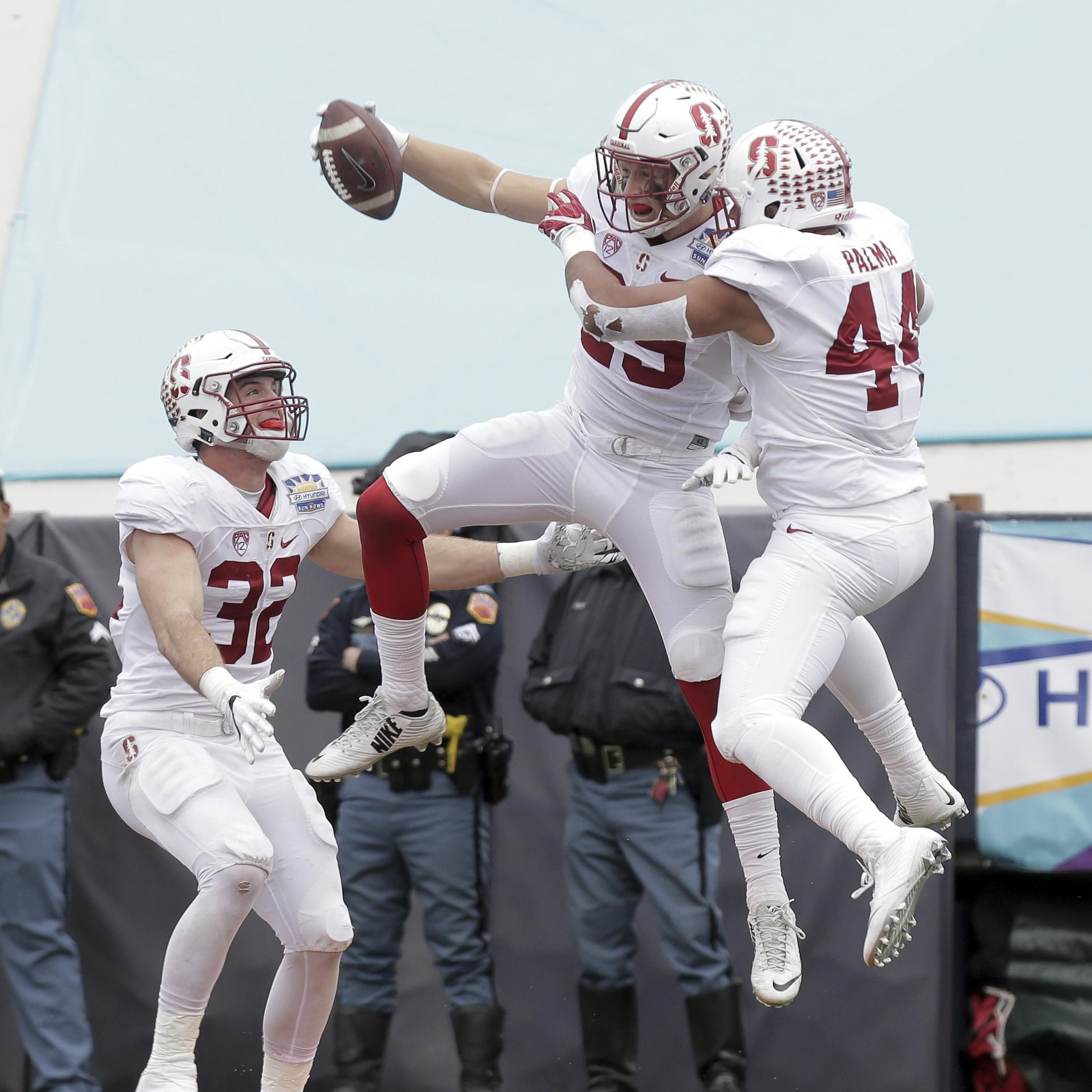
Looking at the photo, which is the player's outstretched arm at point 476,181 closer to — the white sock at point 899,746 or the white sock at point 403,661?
the white sock at point 403,661

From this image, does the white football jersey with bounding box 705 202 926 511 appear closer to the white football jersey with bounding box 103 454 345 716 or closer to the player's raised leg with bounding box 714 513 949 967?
the player's raised leg with bounding box 714 513 949 967

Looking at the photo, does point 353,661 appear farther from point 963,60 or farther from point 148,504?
point 963,60

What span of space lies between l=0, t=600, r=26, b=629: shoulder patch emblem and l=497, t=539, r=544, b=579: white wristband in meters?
1.91

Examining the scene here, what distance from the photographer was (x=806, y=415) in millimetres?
3453

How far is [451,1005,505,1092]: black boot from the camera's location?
17.1ft

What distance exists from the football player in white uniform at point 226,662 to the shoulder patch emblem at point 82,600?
108cm

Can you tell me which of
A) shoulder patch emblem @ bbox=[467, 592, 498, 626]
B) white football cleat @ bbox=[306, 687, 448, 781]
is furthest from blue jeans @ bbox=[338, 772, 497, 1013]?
white football cleat @ bbox=[306, 687, 448, 781]

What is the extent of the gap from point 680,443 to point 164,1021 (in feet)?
6.16

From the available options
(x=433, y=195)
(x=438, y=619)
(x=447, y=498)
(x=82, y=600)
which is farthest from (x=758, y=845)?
(x=433, y=195)

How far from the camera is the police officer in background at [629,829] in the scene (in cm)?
507

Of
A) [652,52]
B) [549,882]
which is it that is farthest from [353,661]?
[652,52]

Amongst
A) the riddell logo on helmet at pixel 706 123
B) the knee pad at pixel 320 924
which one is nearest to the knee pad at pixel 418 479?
the riddell logo on helmet at pixel 706 123

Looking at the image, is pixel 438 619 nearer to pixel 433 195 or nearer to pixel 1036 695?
pixel 1036 695

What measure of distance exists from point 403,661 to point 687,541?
78 cm
